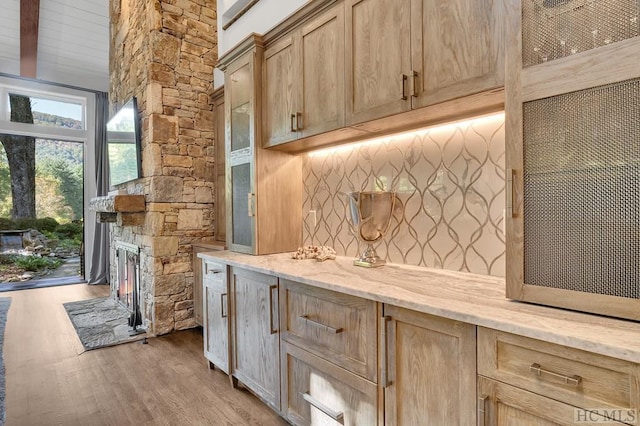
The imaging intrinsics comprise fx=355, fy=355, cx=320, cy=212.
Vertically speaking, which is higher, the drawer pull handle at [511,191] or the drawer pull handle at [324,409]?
the drawer pull handle at [511,191]

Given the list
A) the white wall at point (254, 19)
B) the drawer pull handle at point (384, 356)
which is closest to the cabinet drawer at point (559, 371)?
the drawer pull handle at point (384, 356)

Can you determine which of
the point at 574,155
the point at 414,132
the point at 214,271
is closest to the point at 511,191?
the point at 574,155

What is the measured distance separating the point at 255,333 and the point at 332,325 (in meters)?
0.71

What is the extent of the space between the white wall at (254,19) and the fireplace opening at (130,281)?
7.27ft

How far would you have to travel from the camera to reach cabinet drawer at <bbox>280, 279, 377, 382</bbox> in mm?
1484

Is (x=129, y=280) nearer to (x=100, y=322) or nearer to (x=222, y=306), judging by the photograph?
(x=100, y=322)

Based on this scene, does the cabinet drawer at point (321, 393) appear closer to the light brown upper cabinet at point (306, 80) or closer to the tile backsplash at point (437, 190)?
the tile backsplash at point (437, 190)

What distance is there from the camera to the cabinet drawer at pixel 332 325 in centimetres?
148

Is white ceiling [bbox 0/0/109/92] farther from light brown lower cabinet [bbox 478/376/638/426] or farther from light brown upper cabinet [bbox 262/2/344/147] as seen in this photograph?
light brown lower cabinet [bbox 478/376/638/426]

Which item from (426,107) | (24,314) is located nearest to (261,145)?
(426,107)

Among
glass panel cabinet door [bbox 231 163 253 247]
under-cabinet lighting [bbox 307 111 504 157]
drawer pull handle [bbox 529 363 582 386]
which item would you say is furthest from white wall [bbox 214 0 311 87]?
drawer pull handle [bbox 529 363 582 386]

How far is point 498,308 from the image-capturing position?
1155mm

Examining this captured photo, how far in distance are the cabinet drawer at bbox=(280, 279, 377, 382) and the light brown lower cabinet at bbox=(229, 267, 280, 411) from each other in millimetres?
125

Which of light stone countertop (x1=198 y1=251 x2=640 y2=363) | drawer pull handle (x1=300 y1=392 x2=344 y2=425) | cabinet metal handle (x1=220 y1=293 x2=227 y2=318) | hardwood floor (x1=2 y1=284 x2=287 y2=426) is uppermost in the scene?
light stone countertop (x1=198 y1=251 x2=640 y2=363)
